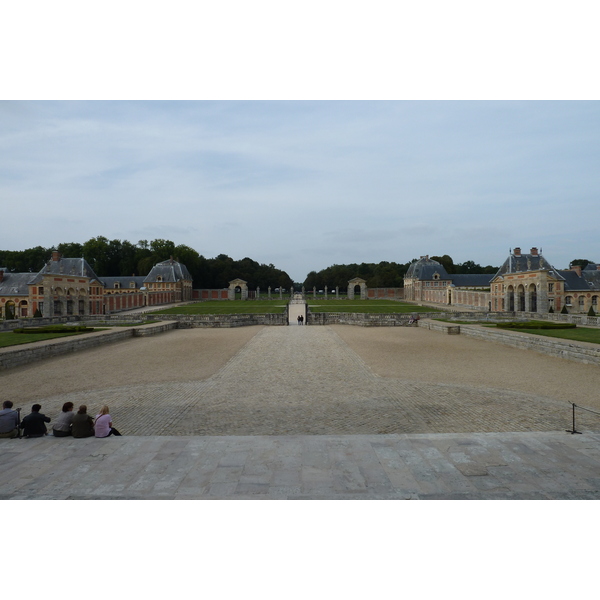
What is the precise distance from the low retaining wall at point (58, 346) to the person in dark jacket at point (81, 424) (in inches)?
441

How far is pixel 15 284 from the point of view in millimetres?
51344

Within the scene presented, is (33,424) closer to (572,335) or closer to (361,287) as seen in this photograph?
(572,335)

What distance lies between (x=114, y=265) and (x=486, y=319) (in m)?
82.5

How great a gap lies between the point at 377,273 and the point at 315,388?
10163 centimetres

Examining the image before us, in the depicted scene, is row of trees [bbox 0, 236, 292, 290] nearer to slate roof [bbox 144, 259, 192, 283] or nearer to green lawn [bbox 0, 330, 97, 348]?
slate roof [bbox 144, 259, 192, 283]

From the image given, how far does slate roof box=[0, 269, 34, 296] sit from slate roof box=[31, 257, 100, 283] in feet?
4.82

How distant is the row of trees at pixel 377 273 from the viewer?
103 m

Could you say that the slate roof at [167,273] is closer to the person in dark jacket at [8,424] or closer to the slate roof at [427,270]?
the slate roof at [427,270]

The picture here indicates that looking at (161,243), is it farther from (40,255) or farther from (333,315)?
(333,315)

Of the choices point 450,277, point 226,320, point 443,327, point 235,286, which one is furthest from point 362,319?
point 235,286

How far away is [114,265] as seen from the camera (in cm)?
9544

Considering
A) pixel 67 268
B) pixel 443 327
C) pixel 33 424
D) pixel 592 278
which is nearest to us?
pixel 33 424

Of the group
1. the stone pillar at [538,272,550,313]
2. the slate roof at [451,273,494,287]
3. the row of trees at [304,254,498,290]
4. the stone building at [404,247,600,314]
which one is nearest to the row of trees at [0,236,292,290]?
the row of trees at [304,254,498,290]

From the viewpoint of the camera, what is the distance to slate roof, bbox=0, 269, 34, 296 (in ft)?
166
